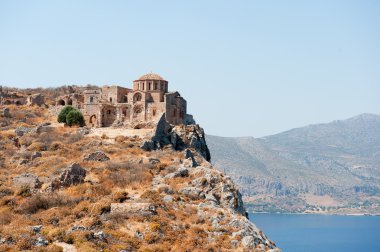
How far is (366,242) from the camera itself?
183250mm

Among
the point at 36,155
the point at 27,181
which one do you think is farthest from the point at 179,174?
the point at 36,155

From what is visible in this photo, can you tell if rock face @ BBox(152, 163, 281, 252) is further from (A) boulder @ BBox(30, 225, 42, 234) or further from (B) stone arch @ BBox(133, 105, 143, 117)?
(B) stone arch @ BBox(133, 105, 143, 117)

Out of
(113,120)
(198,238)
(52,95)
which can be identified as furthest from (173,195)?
(52,95)

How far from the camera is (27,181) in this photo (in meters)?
41.4

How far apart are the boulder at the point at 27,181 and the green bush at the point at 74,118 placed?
78.1ft

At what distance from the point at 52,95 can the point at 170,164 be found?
54606mm

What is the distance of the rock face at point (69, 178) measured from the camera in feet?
128

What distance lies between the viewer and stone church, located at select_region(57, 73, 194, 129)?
6562 centimetres

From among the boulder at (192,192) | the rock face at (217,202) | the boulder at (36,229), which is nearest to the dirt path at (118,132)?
the rock face at (217,202)

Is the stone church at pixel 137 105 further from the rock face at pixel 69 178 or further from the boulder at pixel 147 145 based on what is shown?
the rock face at pixel 69 178

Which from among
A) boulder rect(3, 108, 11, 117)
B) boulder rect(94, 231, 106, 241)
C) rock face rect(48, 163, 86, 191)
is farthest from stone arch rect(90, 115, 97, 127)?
boulder rect(94, 231, 106, 241)

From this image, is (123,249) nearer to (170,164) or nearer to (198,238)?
(198,238)

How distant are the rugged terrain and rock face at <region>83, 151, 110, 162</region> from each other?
0.33ft

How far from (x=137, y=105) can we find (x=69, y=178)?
90.3 feet
